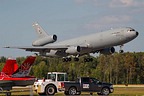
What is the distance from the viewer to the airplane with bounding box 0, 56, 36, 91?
152ft

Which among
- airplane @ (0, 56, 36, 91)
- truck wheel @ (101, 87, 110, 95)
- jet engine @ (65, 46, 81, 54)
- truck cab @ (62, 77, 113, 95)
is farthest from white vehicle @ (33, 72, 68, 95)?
jet engine @ (65, 46, 81, 54)

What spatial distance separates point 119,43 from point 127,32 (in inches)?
66.3

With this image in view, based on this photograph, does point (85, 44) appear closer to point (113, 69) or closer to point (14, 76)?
point (14, 76)

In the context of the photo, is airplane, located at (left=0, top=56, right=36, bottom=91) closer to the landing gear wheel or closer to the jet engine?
the jet engine

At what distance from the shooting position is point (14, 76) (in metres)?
50.0

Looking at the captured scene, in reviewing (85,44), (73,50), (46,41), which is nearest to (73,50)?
(73,50)

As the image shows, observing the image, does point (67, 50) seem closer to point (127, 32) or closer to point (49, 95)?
point (127, 32)

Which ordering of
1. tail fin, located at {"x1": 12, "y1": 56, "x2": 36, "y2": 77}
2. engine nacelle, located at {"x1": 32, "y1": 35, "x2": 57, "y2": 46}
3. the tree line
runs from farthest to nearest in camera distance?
1. the tree line
2. engine nacelle, located at {"x1": 32, "y1": 35, "x2": 57, "y2": 46}
3. tail fin, located at {"x1": 12, "y1": 56, "x2": 36, "y2": 77}

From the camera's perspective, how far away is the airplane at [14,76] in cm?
4625

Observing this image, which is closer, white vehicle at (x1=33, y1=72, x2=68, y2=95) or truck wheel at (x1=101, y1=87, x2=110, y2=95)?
white vehicle at (x1=33, y1=72, x2=68, y2=95)

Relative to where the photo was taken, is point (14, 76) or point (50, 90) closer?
point (50, 90)

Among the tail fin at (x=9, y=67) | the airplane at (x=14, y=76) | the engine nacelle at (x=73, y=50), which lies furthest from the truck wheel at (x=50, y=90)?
the engine nacelle at (x=73, y=50)

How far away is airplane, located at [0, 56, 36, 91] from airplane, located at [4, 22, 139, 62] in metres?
5.31

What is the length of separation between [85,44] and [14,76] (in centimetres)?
1115
